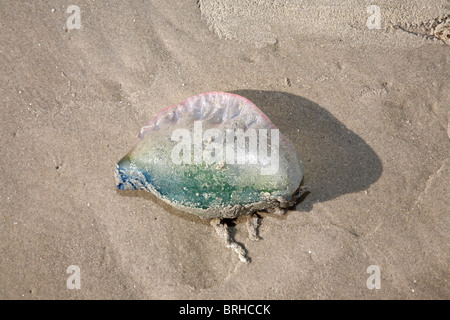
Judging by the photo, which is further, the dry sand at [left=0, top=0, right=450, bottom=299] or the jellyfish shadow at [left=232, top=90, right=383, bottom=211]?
the jellyfish shadow at [left=232, top=90, right=383, bottom=211]

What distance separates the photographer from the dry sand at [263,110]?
10.2 ft

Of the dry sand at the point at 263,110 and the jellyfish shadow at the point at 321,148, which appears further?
the jellyfish shadow at the point at 321,148

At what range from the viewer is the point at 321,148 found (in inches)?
129

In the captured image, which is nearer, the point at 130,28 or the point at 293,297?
the point at 293,297

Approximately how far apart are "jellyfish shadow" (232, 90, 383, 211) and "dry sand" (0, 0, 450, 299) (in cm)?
1

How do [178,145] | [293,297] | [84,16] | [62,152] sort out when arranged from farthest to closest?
1. [84,16]
2. [62,152]
3. [293,297]
4. [178,145]

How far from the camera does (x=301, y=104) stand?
11.0 ft

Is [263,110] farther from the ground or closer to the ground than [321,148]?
farther from the ground

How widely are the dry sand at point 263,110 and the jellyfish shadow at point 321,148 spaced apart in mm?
12

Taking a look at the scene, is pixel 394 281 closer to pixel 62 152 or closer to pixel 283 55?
pixel 283 55

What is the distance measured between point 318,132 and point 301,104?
0.30m

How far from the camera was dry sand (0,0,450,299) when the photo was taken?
311 centimetres

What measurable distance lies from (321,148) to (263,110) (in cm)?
63

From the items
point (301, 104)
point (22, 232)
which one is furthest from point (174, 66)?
point (22, 232)
